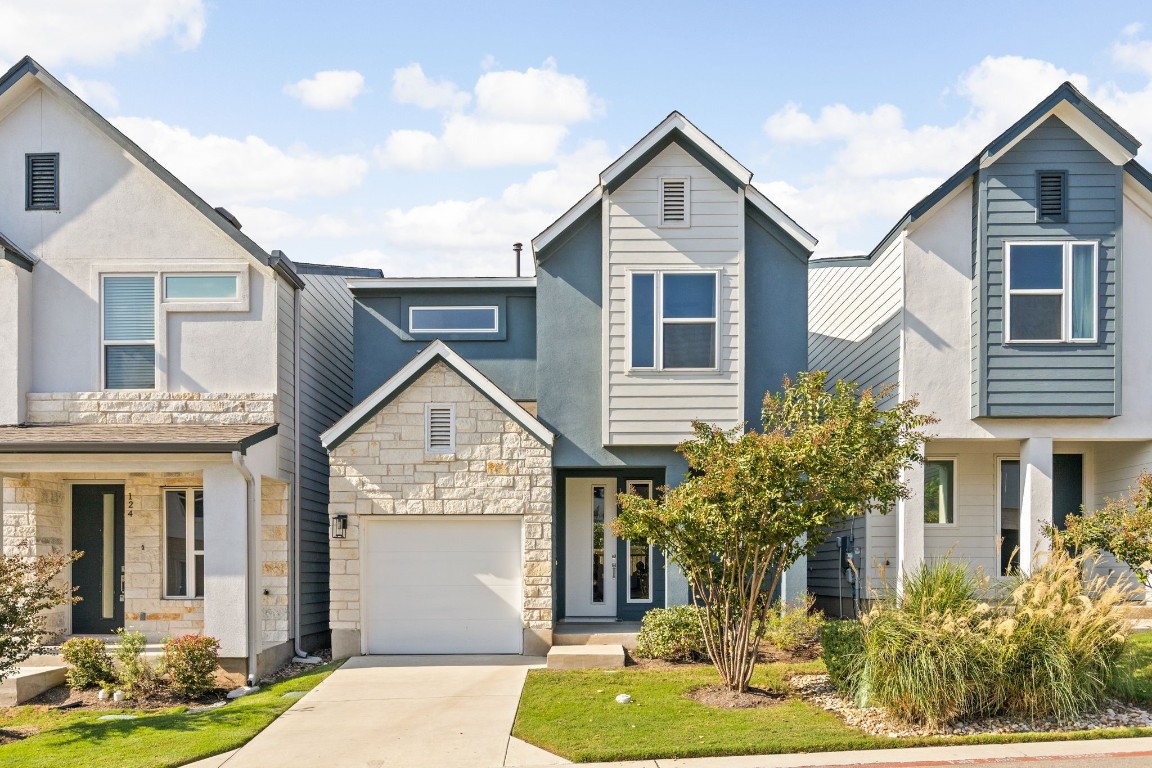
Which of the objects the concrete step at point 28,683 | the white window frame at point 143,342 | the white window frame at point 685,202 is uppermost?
the white window frame at point 685,202

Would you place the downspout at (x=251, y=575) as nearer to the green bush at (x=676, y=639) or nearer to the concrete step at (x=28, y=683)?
the concrete step at (x=28, y=683)

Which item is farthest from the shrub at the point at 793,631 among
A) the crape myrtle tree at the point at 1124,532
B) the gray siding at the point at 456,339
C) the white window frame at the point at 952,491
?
the gray siding at the point at 456,339

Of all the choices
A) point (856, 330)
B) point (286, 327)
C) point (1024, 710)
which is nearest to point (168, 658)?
point (286, 327)

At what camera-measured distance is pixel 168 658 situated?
12.4m

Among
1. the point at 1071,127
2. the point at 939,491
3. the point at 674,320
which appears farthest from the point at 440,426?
the point at 1071,127

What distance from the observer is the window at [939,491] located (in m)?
16.4

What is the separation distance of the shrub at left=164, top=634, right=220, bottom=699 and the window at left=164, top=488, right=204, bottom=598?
8.04 ft

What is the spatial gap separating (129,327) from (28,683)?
4900mm

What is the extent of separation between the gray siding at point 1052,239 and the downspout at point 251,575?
10.2 metres

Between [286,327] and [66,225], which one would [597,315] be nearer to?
[286,327]

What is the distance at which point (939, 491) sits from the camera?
16.5 m

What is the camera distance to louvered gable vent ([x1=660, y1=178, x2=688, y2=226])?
14680 millimetres

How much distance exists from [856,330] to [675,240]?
4.41 m

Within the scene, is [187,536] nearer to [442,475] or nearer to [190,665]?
[190,665]
